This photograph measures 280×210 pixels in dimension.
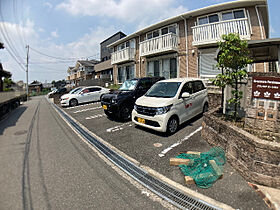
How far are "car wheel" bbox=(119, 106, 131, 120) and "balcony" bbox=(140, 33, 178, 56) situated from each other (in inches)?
288

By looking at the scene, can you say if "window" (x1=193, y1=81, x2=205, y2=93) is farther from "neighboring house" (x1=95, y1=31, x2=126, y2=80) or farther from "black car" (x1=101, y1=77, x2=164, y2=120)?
"neighboring house" (x1=95, y1=31, x2=126, y2=80)

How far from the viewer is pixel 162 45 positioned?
11.8 m

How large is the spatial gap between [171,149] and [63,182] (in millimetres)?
2623

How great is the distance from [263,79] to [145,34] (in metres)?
13.2

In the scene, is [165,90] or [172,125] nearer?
[172,125]

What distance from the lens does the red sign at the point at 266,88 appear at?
312 centimetres

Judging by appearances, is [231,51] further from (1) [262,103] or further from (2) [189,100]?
(2) [189,100]

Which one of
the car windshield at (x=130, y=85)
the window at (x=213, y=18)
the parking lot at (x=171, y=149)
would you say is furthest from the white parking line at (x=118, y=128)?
the window at (x=213, y=18)

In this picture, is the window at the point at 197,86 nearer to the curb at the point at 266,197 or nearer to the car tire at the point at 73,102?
the curb at the point at 266,197

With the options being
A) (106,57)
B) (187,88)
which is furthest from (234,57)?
(106,57)

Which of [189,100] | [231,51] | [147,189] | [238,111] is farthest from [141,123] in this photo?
[231,51]

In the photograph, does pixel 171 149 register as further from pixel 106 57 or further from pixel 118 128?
pixel 106 57

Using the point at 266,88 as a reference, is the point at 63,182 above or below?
below

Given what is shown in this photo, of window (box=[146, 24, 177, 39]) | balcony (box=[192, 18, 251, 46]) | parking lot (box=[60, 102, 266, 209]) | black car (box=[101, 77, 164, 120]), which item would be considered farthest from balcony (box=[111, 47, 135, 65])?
parking lot (box=[60, 102, 266, 209])
